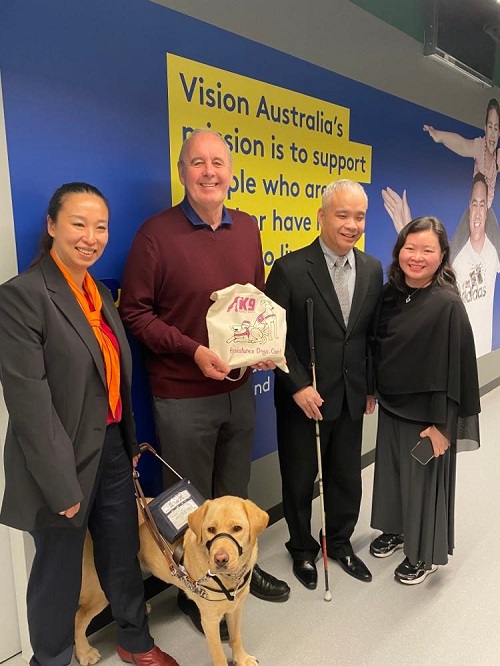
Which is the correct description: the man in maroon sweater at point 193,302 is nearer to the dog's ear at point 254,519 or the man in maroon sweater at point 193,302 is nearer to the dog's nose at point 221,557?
the dog's ear at point 254,519

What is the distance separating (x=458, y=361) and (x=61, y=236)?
162 cm

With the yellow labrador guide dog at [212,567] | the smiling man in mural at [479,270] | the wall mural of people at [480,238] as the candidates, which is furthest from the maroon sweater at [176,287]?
the smiling man in mural at [479,270]

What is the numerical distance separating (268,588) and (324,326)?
1234mm

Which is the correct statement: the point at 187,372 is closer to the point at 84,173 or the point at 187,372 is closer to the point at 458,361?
the point at 84,173

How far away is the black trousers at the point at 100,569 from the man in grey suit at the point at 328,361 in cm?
82

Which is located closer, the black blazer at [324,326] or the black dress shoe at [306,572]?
the black blazer at [324,326]

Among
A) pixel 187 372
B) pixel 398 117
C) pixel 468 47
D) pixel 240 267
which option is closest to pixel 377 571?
pixel 187 372

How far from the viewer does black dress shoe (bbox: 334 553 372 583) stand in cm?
252

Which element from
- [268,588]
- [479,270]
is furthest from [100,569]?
[479,270]

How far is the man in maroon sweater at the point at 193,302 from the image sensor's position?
196cm

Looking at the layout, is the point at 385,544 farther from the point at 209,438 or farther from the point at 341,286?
the point at 341,286

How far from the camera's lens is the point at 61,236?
159 centimetres

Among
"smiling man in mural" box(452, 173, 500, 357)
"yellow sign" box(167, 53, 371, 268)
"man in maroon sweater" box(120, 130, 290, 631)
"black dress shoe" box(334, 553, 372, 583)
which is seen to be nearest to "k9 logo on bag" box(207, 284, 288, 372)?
"man in maroon sweater" box(120, 130, 290, 631)

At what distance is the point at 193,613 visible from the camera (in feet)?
7.30
